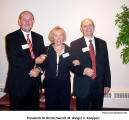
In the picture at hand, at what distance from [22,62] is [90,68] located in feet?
3.31

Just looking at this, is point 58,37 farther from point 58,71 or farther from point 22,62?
point 22,62

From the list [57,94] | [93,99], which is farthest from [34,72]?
[93,99]

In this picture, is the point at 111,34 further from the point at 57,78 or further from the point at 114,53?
the point at 57,78

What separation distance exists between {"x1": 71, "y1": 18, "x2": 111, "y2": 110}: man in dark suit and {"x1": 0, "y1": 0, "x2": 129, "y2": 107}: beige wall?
3.81ft

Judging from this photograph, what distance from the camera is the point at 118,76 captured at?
3623 mm

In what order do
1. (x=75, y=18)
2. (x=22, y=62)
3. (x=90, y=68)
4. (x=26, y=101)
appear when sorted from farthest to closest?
1. (x=75, y=18)
2. (x=26, y=101)
3. (x=90, y=68)
4. (x=22, y=62)

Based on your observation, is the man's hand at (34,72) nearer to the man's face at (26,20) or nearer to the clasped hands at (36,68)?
the clasped hands at (36,68)

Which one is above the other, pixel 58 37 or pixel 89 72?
pixel 58 37

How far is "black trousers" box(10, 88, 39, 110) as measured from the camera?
231 centimetres

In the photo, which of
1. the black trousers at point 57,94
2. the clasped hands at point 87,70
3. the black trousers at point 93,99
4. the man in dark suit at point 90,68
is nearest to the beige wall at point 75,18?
the man in dark suit at point 90,68

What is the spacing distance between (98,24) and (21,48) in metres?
1.98

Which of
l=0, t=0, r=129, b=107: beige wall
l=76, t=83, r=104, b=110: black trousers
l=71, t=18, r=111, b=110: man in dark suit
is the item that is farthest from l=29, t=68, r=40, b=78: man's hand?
l=0, t=0, r=129, b=107: beige wall

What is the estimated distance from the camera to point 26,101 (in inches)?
94.8

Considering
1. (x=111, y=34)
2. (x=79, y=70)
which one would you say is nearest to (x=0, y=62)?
(x=79, y=70)
